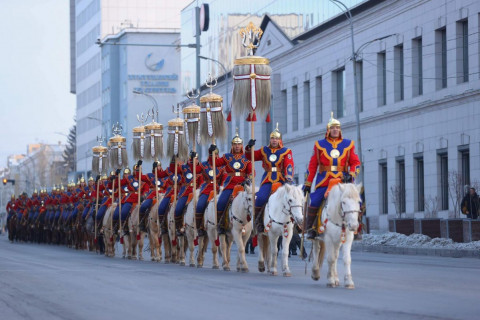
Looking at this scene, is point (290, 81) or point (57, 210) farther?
point (290, 81)

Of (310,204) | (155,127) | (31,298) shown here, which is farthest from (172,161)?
(31,298)

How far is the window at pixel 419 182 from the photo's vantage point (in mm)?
49812

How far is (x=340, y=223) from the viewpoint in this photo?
1769 cm

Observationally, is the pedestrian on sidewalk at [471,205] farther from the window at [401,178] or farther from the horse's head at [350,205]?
the horse's head at [350,205]

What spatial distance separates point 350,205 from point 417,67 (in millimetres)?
33902

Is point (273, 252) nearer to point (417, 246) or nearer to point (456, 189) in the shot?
point (417, 246)

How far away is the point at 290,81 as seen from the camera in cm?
6619

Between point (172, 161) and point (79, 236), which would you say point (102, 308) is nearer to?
point (172, 161)

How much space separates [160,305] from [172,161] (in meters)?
16.4

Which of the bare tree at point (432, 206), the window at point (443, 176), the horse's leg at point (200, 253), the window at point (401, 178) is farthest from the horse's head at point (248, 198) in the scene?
the window at point (401, 178)

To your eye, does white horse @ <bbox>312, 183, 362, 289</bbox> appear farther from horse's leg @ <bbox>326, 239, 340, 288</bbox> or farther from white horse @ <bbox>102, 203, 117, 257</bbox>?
white horse @ <bbox>102, 203, 117, 257</bbox>

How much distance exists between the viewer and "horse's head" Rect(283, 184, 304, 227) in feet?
66.1

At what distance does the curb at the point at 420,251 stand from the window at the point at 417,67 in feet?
41.9

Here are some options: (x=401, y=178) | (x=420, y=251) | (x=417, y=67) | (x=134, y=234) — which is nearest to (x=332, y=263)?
(x=134, y=234)
